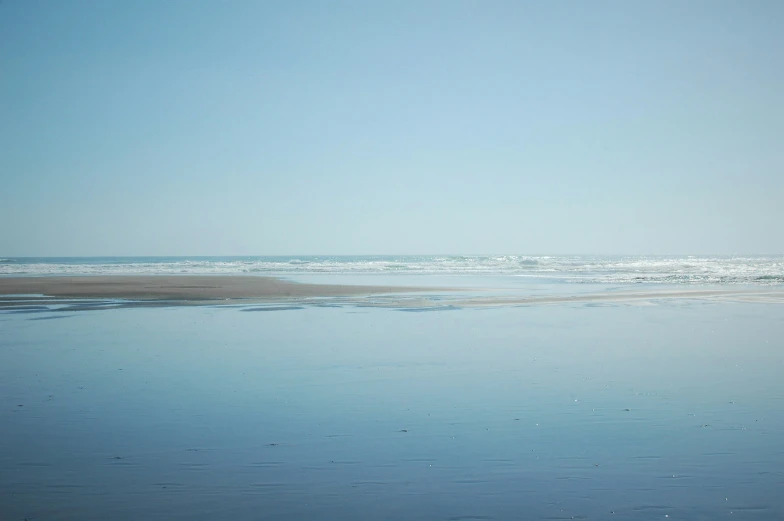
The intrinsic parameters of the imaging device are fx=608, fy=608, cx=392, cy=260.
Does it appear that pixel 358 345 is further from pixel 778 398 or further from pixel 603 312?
pixel 603 312

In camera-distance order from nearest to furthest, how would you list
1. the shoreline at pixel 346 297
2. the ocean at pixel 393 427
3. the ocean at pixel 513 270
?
1. the ocean at pixel 393 427
2. the shoreline at pixel 346 297
3. the ocean at pixel 513 270

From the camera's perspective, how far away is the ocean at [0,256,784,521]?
4.96 meters

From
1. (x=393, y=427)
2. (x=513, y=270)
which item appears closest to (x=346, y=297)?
(x=393, y=427)

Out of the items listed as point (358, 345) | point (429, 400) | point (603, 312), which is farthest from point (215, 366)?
point (603, 312)

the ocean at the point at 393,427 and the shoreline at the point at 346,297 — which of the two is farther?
the shoreline at the point at 346,297

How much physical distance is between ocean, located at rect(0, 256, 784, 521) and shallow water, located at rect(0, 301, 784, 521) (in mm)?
27

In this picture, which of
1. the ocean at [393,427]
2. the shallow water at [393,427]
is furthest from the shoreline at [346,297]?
the shallow water at [393,427]

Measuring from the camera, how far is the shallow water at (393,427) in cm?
497

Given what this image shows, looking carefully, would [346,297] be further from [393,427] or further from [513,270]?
[513,270]

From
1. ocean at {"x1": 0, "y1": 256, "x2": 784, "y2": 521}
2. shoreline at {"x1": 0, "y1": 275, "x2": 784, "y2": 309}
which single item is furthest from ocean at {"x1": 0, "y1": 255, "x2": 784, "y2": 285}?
ocean at {"x1": 0, "y1": 256, "x2": 784, "y2": 521}

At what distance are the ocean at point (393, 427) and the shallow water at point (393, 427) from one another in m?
0.03

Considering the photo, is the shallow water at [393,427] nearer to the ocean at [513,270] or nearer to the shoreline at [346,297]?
the shoreline at [346,297]

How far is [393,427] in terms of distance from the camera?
7023 mm

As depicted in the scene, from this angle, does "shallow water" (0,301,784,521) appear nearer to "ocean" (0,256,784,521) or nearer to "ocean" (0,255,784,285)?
"ocean" (0,256,784,521)
